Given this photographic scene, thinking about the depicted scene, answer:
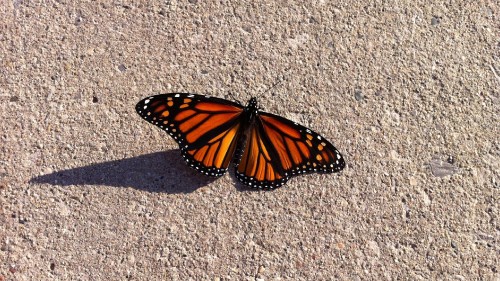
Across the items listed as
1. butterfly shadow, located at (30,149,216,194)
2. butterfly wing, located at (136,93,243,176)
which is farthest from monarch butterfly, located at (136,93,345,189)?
butterfly shadow, located at (30,149,216,194)

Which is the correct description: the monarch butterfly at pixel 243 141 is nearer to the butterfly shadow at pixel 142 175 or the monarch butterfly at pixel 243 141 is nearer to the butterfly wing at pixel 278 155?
the butterfly wing at pixel 278 155

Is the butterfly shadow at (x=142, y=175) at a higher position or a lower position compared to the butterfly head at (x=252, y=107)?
lower

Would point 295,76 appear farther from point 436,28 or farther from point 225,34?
point 436,28

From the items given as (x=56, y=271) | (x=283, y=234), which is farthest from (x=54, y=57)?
(x=283, y=234)

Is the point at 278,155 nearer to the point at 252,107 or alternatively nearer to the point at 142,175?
the point at 252,107

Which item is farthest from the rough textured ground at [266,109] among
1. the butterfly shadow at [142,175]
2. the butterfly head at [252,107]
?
the butterfly head at [252,107]

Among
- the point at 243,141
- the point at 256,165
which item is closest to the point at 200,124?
the point at 243,141
